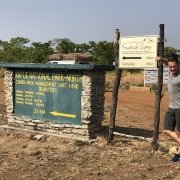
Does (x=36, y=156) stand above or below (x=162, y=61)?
below

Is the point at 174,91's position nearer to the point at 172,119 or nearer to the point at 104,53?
the point at 172,119

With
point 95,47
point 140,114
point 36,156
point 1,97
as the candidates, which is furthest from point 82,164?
point 95,47

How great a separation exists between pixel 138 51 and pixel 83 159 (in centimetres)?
282

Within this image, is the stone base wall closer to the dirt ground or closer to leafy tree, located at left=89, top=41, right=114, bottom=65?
the dirt ground

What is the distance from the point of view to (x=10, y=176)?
804cm

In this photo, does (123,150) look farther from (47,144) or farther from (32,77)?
(32,77)

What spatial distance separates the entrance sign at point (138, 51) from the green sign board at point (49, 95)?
1252mm

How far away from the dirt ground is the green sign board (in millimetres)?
617

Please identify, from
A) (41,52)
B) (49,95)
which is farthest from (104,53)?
(49,95)

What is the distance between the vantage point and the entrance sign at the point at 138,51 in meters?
9.38

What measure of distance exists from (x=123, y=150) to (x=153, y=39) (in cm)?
263

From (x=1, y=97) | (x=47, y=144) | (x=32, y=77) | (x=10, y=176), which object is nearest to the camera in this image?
(x=10, y=176)

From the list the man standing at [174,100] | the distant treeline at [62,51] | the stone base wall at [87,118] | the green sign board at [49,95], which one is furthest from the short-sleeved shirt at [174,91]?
the distant treeline at [62,51]

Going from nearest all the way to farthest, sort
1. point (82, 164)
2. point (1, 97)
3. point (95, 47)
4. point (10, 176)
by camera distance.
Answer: point (10, 176)
point (82, 164)
point (1, 97)
point (95, 47)
